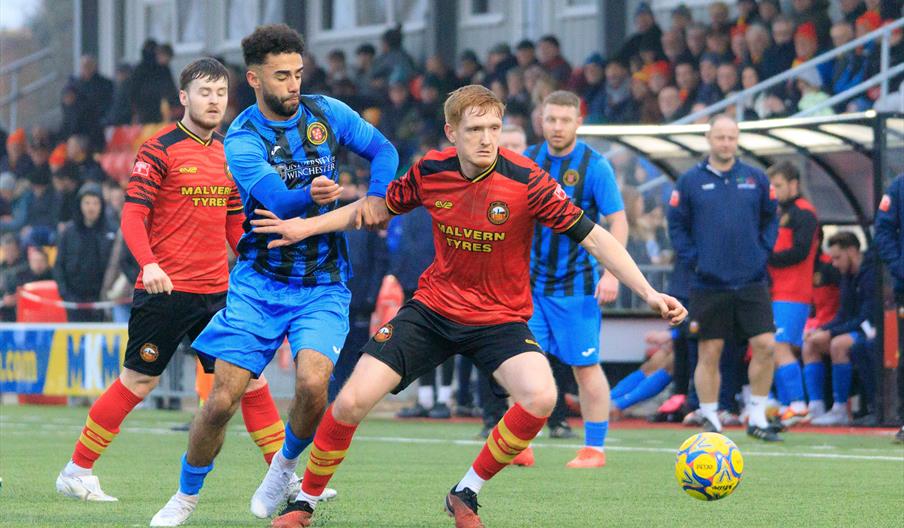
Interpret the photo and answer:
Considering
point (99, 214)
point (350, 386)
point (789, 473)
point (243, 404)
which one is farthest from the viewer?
point (99, 214)

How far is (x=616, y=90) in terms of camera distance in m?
20.3

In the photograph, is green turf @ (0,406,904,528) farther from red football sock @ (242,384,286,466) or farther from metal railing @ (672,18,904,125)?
metal railing @ (672,18,904,125)

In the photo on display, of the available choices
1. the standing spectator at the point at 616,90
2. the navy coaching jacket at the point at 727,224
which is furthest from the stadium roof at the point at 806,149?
the standing spectator at the point at 616,90

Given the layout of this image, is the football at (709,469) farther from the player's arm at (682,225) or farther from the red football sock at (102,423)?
the player's arm at (682,225)

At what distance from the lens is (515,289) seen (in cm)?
730

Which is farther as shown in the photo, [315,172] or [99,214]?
[99,214]

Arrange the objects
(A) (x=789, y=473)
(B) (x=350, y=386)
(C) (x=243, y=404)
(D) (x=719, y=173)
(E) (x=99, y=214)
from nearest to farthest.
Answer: (B) (x=350, y=386), (C) (x=243, y=404), (A) (x=789, y=473), (D) (x=719, y=173), (E) (x=99, y=214)

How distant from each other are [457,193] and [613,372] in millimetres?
9014

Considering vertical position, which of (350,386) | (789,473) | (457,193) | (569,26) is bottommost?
(789,473)

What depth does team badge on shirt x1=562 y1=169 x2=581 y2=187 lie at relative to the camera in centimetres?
1057

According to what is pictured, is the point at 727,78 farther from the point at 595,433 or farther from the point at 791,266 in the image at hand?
the point at 595,433

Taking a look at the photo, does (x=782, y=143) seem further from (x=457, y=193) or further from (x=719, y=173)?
(x=457, y=193)

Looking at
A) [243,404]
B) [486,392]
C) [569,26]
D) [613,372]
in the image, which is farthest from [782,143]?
[569,26]

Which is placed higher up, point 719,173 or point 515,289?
point 719,173
